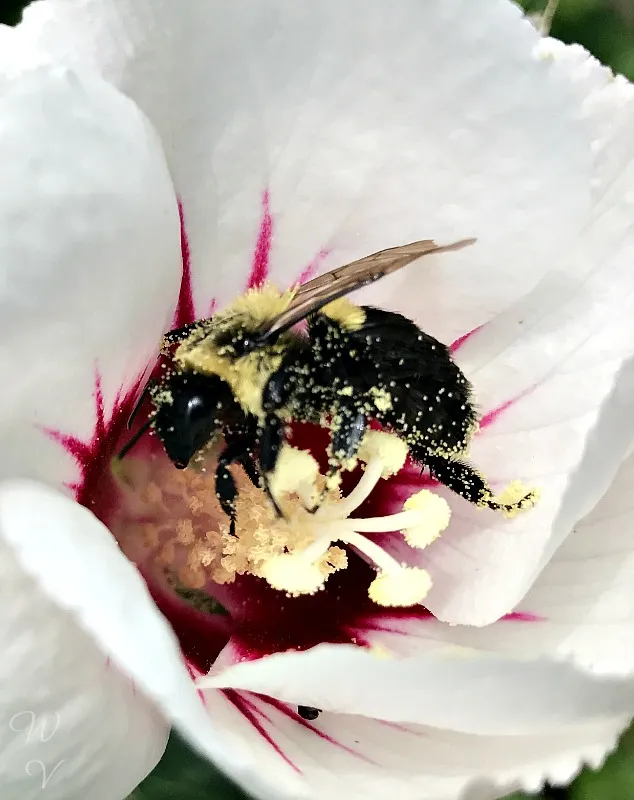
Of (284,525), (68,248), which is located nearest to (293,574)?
(284,525)

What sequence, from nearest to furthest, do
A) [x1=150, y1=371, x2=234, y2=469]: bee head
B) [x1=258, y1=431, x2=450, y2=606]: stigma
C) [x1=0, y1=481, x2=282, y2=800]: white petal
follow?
[x1=0, y1=481, x2=282, y2=800]: white petal < [x1=150, y1=371, x2=234, y2=469]: bee head < [x1=258, y1=431, x2=450, y2=606]: stigma

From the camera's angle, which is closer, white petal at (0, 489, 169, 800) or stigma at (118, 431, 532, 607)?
white petal at (0, 489, 169, 800)

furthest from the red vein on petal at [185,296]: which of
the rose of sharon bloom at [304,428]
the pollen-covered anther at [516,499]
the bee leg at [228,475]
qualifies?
the pollen-covered anther at [516,499]

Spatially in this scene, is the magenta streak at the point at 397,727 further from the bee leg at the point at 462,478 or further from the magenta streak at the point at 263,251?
the magenta streak at the point at 263,251

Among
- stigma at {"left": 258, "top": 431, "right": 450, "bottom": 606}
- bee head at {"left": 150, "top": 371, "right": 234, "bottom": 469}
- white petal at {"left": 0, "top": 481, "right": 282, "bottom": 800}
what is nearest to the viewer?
white petal at {"left": 0, "top": 481, "right": 282, "bottom": 800}

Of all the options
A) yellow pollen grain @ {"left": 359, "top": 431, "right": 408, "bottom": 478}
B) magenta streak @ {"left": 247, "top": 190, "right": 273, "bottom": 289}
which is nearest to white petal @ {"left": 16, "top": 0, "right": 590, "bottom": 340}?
magenta streak @ {"left": 247, "top": 190, "right": 273, "bottom": 289}
